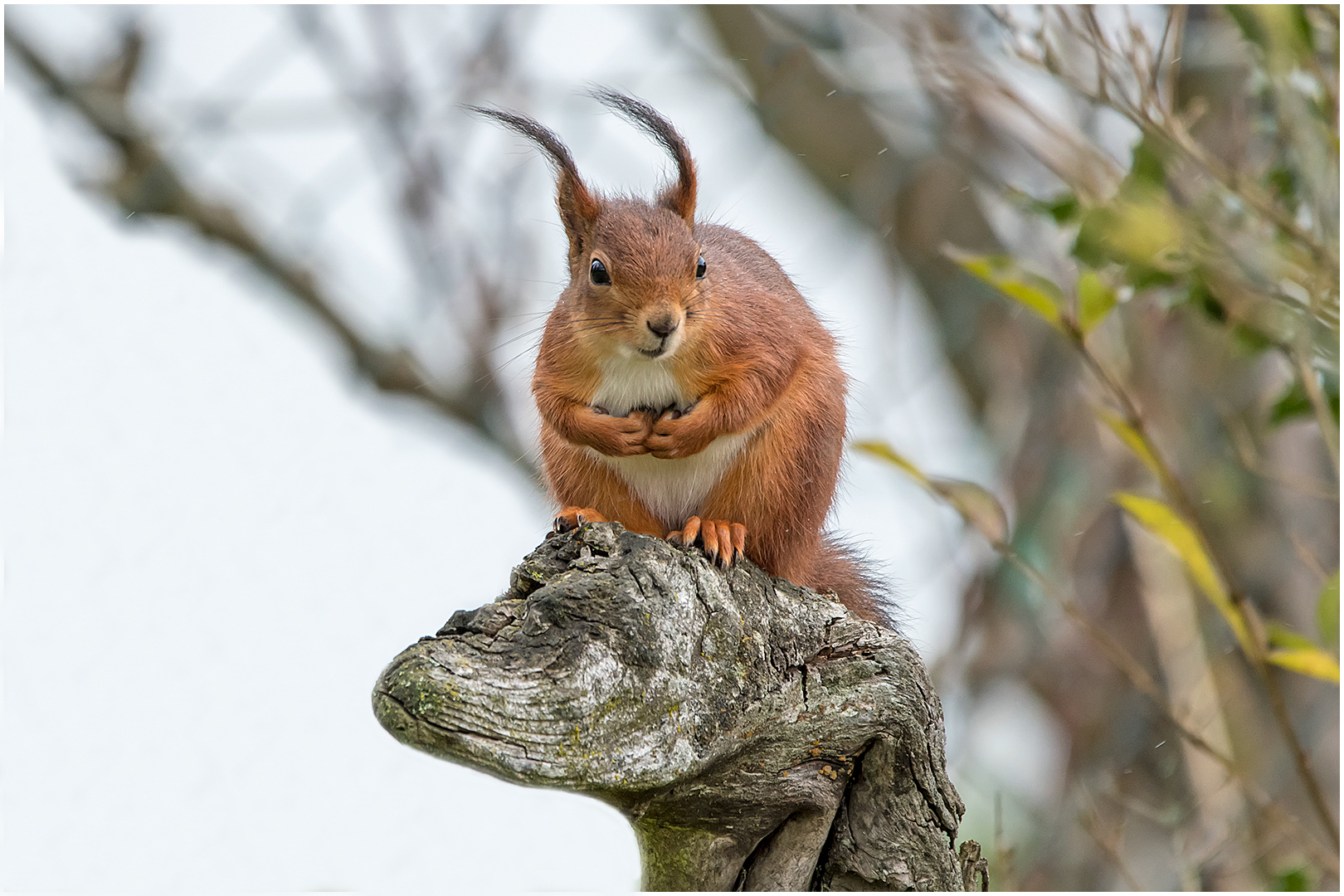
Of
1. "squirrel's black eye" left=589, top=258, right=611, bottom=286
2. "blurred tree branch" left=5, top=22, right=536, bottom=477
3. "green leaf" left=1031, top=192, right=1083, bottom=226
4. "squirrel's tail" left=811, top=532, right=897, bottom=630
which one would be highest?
"blurred tree branch" left=5, top=22, right=536, bottom=477

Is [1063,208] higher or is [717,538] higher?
[1063,208]

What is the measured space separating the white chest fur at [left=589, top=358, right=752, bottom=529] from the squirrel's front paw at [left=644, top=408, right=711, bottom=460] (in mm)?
53

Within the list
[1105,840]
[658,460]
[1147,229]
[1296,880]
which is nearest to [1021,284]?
[1147,229]

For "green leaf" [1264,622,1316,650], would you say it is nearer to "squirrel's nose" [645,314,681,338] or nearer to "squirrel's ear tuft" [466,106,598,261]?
"squirrel's nose" [645,314,681,338]

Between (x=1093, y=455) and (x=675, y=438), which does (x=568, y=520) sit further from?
(x=1093, y=455)

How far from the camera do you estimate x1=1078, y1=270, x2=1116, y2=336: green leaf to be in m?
1.19

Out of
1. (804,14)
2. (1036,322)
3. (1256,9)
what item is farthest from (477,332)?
(1256,9)

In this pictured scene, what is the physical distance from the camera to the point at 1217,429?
2496 mm

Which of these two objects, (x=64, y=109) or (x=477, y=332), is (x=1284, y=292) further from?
(x=64, y=109)

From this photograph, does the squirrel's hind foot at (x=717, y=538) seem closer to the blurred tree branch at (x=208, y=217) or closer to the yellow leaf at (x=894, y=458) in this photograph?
the yellow leaf at (x=894, y=458)

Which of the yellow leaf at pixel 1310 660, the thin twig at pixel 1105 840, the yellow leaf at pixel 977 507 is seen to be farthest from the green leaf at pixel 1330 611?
the thin twig at pixel 1105 840

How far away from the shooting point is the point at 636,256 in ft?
4.29

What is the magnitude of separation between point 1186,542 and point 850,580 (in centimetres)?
44

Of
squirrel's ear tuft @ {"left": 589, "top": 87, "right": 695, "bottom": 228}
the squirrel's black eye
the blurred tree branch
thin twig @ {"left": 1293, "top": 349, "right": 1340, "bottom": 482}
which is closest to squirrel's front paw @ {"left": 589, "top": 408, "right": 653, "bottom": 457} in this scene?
the squirrel's black eye
